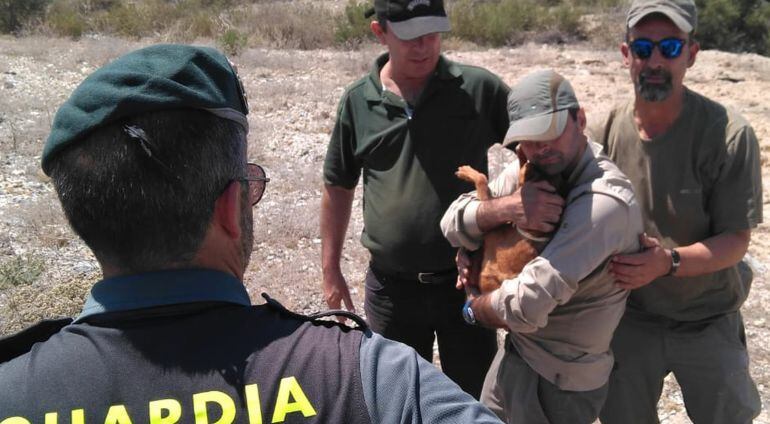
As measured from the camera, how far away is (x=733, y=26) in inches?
600

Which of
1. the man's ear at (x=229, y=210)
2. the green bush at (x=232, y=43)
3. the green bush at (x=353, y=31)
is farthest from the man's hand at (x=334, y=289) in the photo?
the green bush at (x=353, y=31)

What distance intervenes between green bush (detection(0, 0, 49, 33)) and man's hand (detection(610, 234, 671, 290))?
55.8ft

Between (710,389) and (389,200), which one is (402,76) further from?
(710,389)

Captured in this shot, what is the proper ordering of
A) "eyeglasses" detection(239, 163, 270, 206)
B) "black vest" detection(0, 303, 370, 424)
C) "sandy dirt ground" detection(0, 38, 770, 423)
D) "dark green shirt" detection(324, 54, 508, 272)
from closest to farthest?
"black vest" detection(0, 303, 370, 424) < "eyeglasses" detection(239, 163, 270, 206) < "dark green shirt" detection(324, 54, 508, 272) < "sandy dirt ground" detection(0, 38, 770, 423)

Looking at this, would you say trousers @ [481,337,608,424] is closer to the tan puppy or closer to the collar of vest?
the tan puppy

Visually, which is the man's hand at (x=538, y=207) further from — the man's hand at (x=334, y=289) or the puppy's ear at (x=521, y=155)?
the man's hand at (x=334, y=289)

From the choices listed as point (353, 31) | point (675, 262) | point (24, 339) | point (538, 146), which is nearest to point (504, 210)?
point (538, 146)

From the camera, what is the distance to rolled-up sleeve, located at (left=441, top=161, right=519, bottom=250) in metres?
2.27

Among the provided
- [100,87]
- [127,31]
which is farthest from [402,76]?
[127,31]

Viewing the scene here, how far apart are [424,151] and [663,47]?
883 millimetres

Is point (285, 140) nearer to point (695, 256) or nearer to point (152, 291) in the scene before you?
point (695, 256)

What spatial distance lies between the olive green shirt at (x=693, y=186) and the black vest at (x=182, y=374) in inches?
63.2

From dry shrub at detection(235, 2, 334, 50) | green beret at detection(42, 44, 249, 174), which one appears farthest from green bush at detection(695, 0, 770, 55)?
green beret at detection(42, 44, 249, 174)

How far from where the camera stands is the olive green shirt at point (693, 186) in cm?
230
